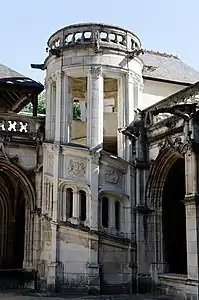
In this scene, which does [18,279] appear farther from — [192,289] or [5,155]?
[192,289]

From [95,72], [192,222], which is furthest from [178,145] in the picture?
[95,72]

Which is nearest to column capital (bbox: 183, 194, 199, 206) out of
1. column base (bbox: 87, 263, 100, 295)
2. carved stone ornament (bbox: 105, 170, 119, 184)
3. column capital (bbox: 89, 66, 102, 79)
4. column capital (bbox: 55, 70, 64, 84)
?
carved stone ornament (bbox: 105, 170, 119, 184)

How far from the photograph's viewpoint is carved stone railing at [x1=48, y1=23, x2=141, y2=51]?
1305 cm

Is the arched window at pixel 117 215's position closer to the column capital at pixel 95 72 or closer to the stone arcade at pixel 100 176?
the stone arcade at pixel 100 176

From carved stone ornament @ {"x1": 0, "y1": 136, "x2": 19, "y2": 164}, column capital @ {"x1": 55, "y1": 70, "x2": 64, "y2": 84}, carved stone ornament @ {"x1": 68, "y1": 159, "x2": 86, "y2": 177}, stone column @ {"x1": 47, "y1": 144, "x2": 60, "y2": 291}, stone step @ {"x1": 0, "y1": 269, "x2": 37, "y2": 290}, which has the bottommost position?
stone step @ {"x1": 0, "y1": 269, "x2": 37, "y2": 290}

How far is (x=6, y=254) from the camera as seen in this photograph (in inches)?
615

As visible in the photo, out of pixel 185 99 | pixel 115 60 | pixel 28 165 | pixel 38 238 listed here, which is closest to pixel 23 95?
pixel 28 165

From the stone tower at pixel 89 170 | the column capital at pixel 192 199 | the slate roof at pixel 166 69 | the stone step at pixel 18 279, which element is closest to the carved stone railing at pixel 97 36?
the stone tower at pixel 89 170

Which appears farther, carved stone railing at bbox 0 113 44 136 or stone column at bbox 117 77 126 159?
carved stone railing at bbox 0 113 44 136

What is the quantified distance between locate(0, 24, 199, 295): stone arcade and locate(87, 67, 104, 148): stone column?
0.03m

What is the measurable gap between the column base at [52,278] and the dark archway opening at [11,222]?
368 centimetres

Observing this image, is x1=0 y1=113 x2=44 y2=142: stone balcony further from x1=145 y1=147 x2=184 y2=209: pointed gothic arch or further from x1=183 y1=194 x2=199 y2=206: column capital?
x1=183 y1=194 x2=199 y2=206: column capital

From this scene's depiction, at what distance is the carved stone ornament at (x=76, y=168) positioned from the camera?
12.5m

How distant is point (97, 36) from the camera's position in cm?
1302
